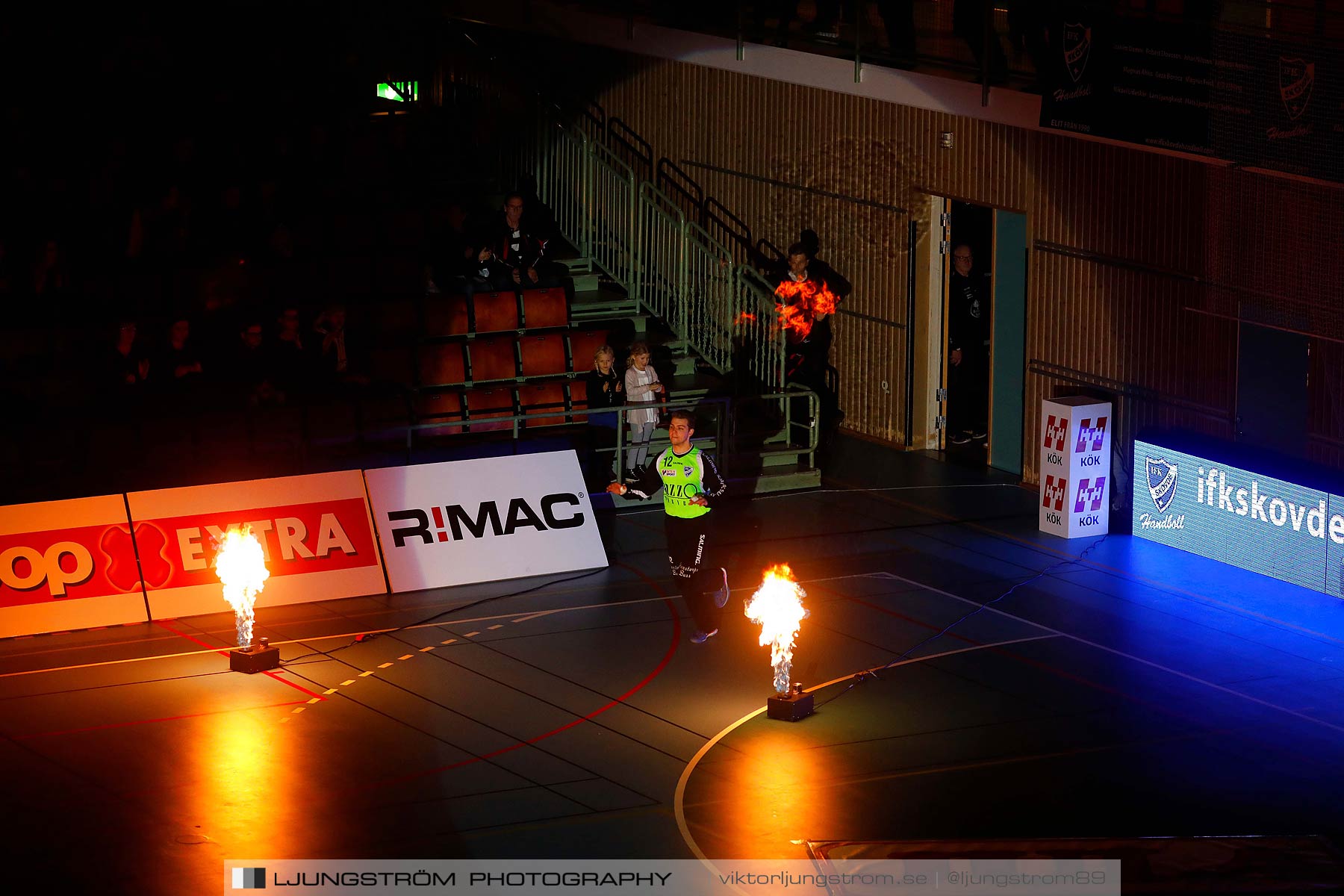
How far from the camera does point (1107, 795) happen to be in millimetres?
11656

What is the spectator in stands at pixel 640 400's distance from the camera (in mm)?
19266

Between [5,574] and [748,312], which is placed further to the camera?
[748,312]

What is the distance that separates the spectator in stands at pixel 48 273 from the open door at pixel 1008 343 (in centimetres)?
1095

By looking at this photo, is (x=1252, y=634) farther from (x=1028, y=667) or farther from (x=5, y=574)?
(x=5, y=574)

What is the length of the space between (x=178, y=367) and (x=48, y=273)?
2.16 m

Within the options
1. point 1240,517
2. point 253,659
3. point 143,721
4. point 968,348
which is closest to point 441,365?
point 968,348

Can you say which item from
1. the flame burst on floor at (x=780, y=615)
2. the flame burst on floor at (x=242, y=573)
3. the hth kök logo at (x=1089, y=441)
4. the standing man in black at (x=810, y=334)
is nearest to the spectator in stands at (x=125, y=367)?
the flame burst on floor at (x=242, y=573)

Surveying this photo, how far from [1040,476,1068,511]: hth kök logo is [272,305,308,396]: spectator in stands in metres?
8.29

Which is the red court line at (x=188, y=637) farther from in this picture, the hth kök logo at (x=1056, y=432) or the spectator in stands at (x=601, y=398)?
the hth kök logo at (x=1056, y=432)

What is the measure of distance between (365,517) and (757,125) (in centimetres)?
959

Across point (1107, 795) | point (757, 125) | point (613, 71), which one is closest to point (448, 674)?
point (1107, 795)

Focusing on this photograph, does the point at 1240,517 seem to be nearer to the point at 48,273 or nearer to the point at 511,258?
the point at 511,258

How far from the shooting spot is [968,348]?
21234 millimetres

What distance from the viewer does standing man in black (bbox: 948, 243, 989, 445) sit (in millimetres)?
20984
